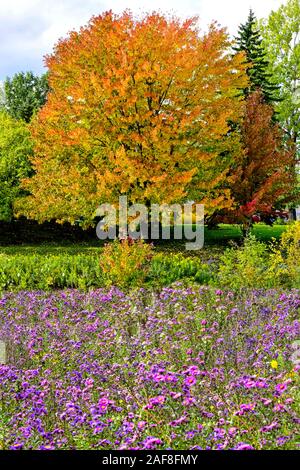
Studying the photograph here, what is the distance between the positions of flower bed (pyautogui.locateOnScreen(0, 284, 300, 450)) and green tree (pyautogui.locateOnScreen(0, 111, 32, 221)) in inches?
603

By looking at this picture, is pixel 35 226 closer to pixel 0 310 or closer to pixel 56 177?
pixel 56 177

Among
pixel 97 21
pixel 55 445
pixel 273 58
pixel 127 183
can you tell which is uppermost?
pixel 273 58

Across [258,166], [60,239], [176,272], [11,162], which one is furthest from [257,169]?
[176,272]

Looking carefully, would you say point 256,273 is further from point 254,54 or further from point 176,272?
point 254,54

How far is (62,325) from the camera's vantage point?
7.89 m

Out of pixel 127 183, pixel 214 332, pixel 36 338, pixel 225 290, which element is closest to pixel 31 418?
pixel 36 338

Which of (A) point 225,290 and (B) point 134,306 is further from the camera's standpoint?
(A) point 225,290

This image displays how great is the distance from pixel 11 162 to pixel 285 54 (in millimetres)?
20131

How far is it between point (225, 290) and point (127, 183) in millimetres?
7714

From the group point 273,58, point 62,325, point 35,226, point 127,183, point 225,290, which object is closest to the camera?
point 62,325

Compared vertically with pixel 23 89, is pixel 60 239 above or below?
below

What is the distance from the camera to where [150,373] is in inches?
204

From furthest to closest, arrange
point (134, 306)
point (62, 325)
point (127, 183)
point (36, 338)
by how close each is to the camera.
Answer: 1. point (127, 183)
2. point (134, 306)
3. point (62, 325)
4. point (36, 338)

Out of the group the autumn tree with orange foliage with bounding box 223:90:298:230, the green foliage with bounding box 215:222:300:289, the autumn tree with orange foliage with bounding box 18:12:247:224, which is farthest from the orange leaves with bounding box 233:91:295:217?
the green foliage with bounding box 215:222:300:289
